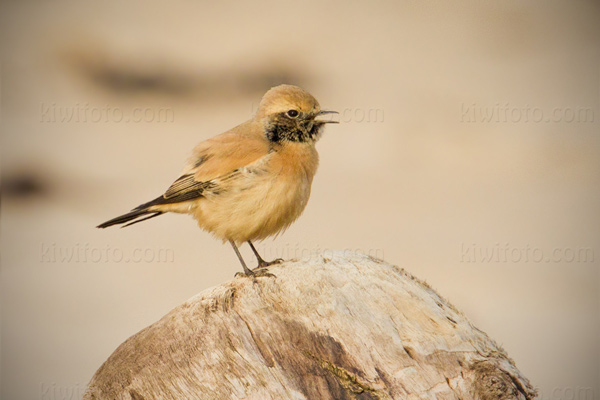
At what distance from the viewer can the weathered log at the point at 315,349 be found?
4.24 meters

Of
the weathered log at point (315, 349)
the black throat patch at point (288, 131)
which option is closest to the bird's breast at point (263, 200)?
the black throat patch at point (288, 131)

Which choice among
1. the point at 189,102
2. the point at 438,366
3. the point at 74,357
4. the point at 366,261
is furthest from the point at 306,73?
the point at 438,366

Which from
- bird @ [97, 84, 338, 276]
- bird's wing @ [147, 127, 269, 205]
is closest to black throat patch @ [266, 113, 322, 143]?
bird @ [97, 84, 338, 276]

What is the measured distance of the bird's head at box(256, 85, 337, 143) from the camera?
248 inches

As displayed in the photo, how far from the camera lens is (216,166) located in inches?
247

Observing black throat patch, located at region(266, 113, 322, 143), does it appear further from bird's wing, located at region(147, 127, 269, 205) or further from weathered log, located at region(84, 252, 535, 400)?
weathered log, located at region(84, 252, 535, 400)

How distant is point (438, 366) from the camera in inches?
169

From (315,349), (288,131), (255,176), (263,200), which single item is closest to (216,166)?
(255,176)

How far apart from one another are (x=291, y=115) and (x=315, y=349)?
101 inches

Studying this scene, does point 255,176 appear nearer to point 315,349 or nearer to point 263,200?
point 263,200

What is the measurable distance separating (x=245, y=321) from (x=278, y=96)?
7.90 feet

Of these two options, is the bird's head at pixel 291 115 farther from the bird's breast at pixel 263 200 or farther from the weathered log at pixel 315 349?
the weathered log at pixel 315 349

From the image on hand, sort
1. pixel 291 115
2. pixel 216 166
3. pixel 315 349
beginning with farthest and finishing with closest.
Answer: pixel 291 115
pixel 216 166
pixel 315 349

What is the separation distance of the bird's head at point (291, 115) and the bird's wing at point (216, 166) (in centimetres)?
16
